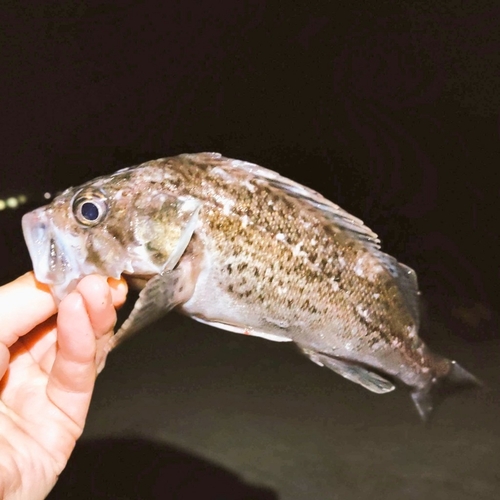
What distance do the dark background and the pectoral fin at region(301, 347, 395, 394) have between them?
2252mm

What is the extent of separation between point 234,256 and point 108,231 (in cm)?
31

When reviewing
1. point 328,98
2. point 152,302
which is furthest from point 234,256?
point 328,98

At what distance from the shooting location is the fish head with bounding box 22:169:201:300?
3.37ft

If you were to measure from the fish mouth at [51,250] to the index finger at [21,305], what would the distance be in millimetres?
53

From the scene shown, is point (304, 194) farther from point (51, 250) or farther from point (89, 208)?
point (51, 250)

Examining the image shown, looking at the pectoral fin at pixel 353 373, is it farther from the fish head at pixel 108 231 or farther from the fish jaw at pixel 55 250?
the fish jaw at pixel 55 250

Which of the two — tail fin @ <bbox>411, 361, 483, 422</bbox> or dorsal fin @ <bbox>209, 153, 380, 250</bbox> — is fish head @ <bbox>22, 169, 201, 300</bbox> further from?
tail fin @ <bbox>411, 361, 483, 422</bbox>

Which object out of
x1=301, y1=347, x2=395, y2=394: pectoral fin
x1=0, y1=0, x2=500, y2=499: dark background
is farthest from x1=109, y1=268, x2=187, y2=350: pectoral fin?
x1=0, y1=0, x2=500, y2=499: dark background

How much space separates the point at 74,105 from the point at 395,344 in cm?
578

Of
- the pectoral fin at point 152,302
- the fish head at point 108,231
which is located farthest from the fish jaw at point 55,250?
the pectoral fin at point 152,302

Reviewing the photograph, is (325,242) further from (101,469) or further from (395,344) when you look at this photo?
(101,469)

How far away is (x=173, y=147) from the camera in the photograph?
568 cm

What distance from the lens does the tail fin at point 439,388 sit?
1470 millimetres

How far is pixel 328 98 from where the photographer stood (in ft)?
15.6
